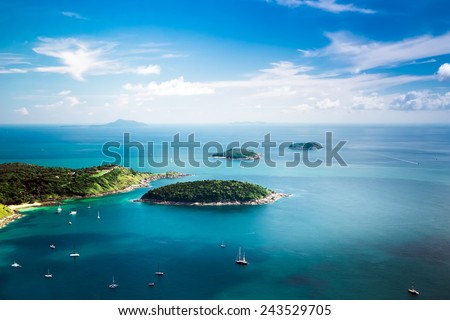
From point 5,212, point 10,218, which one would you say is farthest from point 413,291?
point 5,212

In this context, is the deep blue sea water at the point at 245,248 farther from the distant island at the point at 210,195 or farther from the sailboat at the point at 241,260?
the distant island at the point at 210,195

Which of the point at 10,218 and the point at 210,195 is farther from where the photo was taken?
the point at 210,195

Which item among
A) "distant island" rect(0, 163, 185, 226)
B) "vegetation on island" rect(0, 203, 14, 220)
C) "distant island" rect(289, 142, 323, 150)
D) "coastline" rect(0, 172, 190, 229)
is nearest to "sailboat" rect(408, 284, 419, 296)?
"coastline" rect(0, 172, 190, 229)

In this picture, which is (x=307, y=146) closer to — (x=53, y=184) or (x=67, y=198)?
(x=67, y=198)

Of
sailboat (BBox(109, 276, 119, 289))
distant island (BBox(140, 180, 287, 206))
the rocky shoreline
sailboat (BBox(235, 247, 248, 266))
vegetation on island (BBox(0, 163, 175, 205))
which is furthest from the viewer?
vegetation on island (BBox(0, 163, 175, 205))

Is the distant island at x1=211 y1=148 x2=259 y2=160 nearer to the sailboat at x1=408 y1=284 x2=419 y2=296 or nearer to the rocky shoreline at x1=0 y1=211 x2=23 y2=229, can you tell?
the rocky shoreline at x1=0 y1=211 x2=23 y2=229

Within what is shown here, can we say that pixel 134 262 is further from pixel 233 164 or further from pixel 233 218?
pixel 233 164

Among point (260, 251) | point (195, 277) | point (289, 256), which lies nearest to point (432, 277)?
point (289, 256)

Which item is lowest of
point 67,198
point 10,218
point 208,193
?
point 10,218

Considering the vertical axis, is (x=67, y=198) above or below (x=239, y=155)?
below
